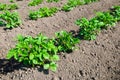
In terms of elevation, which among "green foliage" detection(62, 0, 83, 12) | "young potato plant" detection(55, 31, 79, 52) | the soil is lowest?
the soil

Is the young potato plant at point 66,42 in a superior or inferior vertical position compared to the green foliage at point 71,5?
inferior

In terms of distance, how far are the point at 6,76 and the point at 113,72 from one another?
2788 millimetres

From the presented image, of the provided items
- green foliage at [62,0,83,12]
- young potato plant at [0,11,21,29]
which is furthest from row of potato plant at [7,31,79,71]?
green foliage at [62,0,83,12]

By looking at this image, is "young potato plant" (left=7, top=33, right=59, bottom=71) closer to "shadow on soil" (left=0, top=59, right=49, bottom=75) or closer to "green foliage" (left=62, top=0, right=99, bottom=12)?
"shadow on soil" (left=0, top=59, right=49, bottom=75)

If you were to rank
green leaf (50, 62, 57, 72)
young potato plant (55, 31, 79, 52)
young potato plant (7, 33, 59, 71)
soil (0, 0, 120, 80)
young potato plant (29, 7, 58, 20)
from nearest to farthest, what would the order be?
young potato plant (7, 33, 59, 71)
green leaf (50, 62, 57, 72)
soil (0, 0, 120, 80)
young potato plant (55, 31, 79, 52)
young potato plant (29, 7, 58, 20)

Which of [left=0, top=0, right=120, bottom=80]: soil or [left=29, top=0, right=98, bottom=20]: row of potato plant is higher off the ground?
[left=29, top=0, right=98, bottom=20]: row of potato plant

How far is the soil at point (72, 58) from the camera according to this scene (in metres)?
5.54

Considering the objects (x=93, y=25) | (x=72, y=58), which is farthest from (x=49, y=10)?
(x=72, y=58)

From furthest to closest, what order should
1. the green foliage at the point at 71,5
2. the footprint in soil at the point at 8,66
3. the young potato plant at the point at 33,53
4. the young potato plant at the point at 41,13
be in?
the green foliage at the point at 71,5 → the young potato plant at the point at 41,13 → the footprint in soil at the point at 8,66 → the young potato plant at the point at 33,53

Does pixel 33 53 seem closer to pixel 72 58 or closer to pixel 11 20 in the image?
pixel 72 58

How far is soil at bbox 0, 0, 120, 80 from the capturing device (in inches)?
218

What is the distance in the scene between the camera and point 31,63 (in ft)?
17.9

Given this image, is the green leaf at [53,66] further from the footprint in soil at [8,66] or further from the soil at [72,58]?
the footprint in soil at [8,66]

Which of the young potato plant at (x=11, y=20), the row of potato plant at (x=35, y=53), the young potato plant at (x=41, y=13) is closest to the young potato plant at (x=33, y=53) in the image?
the row of potato plant at (x=35, y=53)
